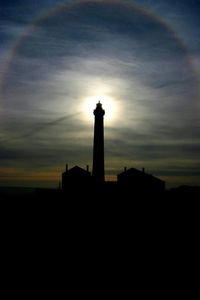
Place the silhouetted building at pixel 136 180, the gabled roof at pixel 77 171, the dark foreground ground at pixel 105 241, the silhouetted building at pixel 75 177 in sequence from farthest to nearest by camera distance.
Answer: the gabled roof at pixel 77 171 < the silhouetted building at pixel 75 177 < the silhouetted building at pixel 136 180 < the dark foreground ground at pixel 105 241

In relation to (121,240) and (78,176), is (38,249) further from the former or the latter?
(78,176)

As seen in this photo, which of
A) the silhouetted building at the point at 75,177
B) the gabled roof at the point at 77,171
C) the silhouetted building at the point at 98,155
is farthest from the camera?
the gabled roof at the point at 77,171

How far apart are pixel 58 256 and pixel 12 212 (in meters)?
11.1

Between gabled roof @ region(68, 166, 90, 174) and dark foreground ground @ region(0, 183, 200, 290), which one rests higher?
gabled roof @ region(68, 166, 90, 174)

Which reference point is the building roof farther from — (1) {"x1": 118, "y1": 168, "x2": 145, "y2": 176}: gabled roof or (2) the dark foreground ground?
(2) the dark foreground ground

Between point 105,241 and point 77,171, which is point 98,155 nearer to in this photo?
point 77,171

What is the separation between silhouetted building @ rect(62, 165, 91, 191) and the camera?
45625 mm

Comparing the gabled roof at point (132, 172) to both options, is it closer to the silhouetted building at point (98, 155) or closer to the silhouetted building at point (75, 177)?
the silhouetted building at point (75, 177)

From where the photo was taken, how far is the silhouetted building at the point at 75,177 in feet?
150

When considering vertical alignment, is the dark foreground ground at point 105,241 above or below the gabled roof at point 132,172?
below

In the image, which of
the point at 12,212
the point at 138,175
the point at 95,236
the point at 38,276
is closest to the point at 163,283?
the point at 38,276

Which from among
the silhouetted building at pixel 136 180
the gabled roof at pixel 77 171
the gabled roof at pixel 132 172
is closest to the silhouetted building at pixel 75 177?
the gabled roof at pixel 77 171

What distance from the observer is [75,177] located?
46.6 m

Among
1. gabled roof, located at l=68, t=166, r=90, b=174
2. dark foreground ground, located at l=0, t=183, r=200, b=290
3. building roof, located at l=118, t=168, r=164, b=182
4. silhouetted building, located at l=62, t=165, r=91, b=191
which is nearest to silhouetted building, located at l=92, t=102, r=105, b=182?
silhouetted building, located at l=62, t=165, r=91, b=191
